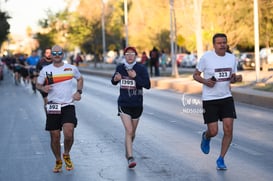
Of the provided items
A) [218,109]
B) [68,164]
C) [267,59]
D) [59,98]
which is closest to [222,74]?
[218,109]

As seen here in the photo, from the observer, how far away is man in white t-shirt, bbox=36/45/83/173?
348 inches

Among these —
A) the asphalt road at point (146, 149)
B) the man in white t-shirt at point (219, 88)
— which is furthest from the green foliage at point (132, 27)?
the man in white t-shirt at point (219, 88)

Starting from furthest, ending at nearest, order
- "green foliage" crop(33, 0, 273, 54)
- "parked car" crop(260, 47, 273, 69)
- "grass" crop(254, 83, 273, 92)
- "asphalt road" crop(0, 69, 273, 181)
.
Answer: "green foliage" crop(33, 0, 273, 54) → "parked car" crop(260, 47, 273, 69) → "grass" crop(254, 83, 273, 92) → "asphalt road" crop(0, 69, 273, 181)

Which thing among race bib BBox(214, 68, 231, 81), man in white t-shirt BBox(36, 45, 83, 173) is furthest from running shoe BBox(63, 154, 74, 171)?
race bib BBox(214, 68, 231, 81)

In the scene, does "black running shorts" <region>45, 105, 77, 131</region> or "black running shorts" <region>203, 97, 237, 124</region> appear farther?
"black running shorts" <region>45, 105, 77, 131</region>

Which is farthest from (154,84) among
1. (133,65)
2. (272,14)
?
(133,65)

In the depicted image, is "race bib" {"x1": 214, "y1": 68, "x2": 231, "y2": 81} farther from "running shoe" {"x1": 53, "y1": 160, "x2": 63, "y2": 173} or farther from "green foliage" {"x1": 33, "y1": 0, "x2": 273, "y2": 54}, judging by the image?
"green foliage" {"x1": 33, "y1": 0, "x2": 273, "y2": 54}

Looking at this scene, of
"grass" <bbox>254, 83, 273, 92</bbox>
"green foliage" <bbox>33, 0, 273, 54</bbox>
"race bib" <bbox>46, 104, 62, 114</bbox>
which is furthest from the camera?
"green foliage" <bbox>33, 0, 273, 54</bbox>

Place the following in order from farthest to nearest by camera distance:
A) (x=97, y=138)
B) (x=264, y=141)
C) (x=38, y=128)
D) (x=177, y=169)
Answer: (x=38, y=128) → (x=97, y=138) → (x=264, y=141) → (x=177, y=169)

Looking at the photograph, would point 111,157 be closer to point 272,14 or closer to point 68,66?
point 68,66

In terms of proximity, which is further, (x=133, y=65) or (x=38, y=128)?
(x=38, y=128)

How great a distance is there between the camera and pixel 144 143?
1147 cm

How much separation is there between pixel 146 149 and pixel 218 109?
2326 mm

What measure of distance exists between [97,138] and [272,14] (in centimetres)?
2718
